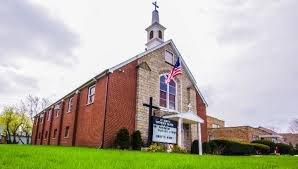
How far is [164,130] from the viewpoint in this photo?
21578 millimetres

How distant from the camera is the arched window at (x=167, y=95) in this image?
2373cm

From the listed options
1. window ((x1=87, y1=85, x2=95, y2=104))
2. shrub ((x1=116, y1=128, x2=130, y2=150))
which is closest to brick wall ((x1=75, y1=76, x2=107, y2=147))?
window ((x1=87, y1=85, x2=95, y2=104))

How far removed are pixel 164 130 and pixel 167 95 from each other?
3.70m

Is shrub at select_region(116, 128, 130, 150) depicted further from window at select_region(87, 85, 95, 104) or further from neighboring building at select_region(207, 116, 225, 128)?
neighboring building at select_region(207, 116, 225, 128)

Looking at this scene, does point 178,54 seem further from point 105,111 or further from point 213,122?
point 213,122

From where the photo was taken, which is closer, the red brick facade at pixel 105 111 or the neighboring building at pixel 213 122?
the red brick facade at pixel 105 111

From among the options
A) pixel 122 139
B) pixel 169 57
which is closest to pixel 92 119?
pixel 122 139

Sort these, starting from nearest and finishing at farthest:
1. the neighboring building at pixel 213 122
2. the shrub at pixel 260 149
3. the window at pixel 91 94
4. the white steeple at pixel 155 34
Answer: the window at pixel 91 94 → the white steeple at pixel 155 34 → the shrub at pixel 260 149 → the neighboring building at pixel 213 122

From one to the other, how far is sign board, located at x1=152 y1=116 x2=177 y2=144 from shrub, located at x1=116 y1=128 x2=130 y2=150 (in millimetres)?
2722

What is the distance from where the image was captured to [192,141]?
81.8 ft

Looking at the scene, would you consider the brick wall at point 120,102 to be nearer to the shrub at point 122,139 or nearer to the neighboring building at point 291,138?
the shrub at point 122,139

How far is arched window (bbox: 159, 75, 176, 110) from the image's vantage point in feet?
77.9

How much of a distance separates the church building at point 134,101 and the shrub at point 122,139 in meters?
0.73

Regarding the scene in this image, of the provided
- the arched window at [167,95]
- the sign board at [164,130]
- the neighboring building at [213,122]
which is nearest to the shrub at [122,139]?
the sign board at [164,130]
